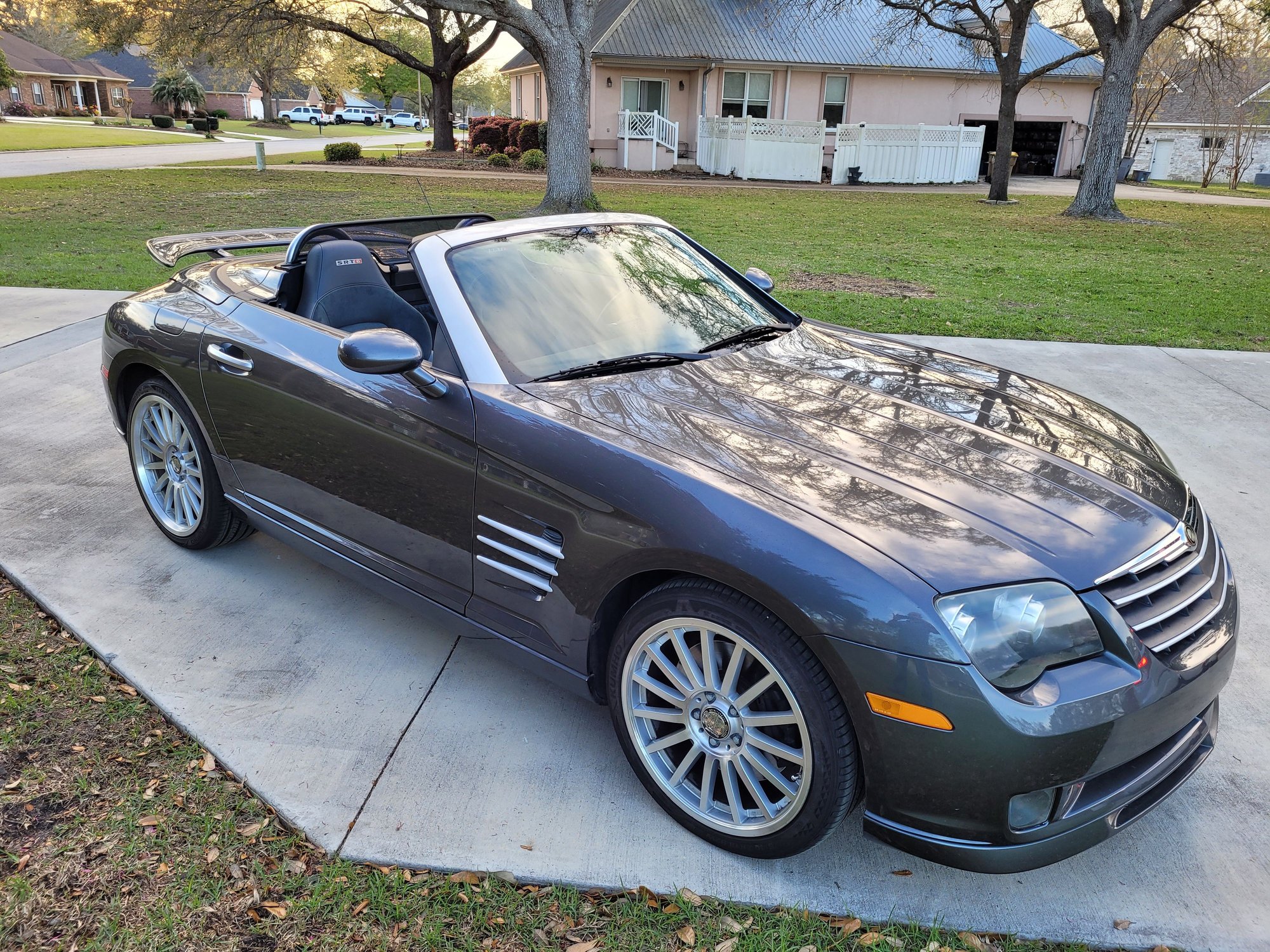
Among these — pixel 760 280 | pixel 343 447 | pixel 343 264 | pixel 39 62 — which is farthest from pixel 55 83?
pixel 343 447

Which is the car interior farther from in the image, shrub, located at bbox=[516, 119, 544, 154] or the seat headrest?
shrub, located at bbox=[516, 119, 544, 154]

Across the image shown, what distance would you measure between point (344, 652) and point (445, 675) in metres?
0.42

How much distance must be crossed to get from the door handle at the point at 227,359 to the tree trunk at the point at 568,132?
526 inches

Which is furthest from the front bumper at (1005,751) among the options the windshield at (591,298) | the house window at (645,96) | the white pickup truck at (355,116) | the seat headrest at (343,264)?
the white pickup truck at (355,116)

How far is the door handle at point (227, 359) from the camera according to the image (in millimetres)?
3506

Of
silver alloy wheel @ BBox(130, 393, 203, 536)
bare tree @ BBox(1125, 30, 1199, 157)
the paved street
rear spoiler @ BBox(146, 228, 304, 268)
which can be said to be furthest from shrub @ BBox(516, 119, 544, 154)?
silver alloy wheel @ BBox(130, 393, 203, 536)

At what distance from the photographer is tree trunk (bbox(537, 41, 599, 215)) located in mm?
16203

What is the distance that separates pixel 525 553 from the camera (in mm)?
2730

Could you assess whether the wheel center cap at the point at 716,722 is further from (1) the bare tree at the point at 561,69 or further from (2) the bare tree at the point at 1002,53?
(2) the bare tree at the point at 1002,53

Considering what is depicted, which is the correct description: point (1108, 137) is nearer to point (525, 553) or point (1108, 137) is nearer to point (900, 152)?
point (900, 152)

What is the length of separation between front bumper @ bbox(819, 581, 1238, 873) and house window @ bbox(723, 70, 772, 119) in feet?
96.6

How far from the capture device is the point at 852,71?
29.9m

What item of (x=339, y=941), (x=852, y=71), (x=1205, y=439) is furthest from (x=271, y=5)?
(x=339, y=941)

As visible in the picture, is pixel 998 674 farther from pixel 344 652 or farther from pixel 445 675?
pixel 344 652
